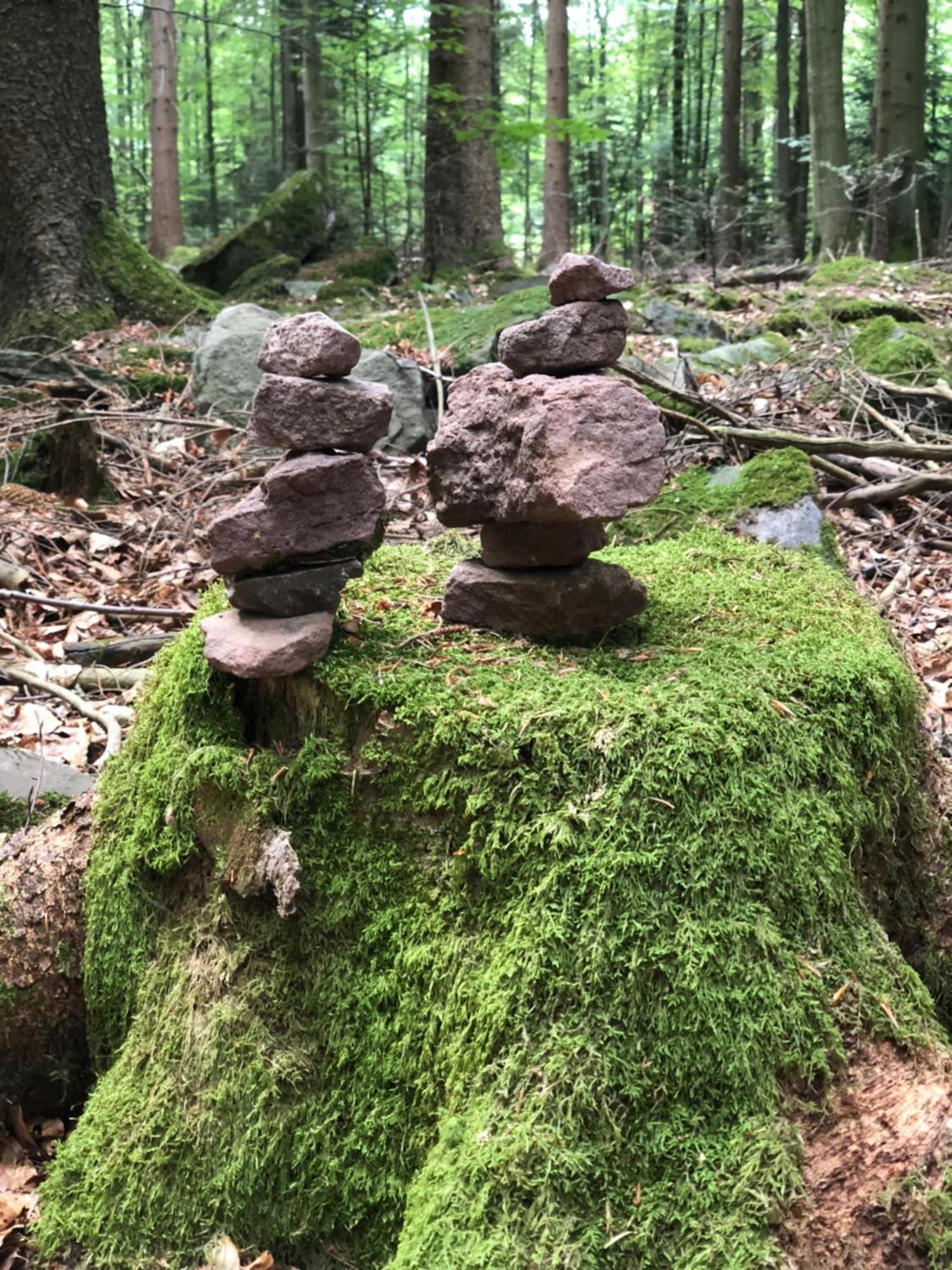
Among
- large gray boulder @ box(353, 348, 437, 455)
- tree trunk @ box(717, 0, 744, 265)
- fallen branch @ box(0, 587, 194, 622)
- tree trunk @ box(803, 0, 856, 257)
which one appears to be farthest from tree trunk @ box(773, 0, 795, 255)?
fallen branch @ box(0, 587, 194, 622)

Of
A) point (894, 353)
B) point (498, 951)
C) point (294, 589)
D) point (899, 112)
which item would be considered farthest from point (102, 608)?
point (899, 112)

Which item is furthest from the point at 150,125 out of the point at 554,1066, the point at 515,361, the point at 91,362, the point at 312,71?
the point at 554,1066

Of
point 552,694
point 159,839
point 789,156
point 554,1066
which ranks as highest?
point 789,156

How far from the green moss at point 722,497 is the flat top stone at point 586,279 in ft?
7.10

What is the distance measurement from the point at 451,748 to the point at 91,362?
653 cm

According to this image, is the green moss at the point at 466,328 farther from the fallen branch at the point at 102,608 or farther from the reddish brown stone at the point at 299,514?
Result: the reddish brown stone at the point at 299,514

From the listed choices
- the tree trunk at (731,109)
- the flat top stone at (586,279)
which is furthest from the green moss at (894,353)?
the tree trunk at (731,109)

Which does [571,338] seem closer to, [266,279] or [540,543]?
[540,543]

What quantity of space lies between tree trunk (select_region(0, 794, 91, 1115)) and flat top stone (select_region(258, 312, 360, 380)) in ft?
5.24

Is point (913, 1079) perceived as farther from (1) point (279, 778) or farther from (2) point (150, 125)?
(2) point (150, 125)

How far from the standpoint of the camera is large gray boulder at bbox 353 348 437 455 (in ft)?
23.7

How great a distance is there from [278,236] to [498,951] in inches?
545

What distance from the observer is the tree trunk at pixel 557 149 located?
543 inches

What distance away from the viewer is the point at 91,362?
7.67m
